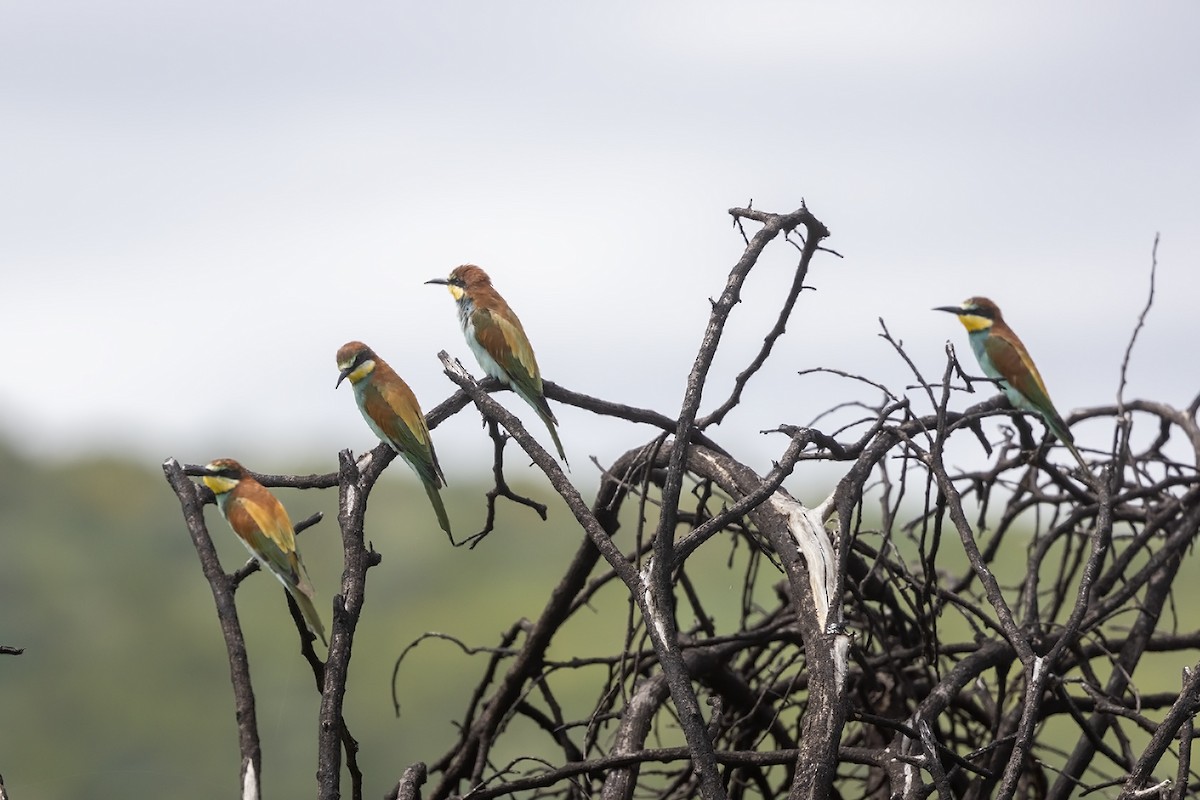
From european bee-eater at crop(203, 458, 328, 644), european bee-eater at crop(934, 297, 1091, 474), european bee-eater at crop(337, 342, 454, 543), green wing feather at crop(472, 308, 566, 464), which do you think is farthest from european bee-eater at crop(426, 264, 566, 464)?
european bee-eater at crop(934, 297, 1091, 474)

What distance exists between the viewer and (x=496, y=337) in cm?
345

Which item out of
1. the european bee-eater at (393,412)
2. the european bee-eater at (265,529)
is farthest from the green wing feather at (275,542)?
the european bee-eater at (393,412)

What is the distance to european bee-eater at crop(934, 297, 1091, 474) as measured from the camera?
3184 millimetres

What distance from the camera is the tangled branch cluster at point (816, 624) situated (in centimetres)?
165

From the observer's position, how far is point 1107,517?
1.88m

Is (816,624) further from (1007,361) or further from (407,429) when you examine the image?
(1007,361)

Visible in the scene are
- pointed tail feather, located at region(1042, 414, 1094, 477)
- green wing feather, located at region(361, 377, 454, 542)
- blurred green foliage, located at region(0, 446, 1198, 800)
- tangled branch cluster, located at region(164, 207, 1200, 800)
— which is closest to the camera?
tangled branch cluster, located at region(164, 207, 1200, 800)

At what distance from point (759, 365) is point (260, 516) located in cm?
88

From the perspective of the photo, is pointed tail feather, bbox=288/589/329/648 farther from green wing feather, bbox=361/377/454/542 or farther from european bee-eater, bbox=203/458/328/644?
green wing feather, bbox=361/377/454/542

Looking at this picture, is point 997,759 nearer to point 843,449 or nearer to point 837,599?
point 843,449

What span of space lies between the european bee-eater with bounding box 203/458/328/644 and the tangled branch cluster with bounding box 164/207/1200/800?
0.13 metres

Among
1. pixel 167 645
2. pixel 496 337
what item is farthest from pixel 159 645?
pixel 496 337

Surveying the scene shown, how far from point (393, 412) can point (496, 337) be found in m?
0.89

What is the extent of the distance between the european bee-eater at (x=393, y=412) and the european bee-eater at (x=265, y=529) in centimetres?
32
